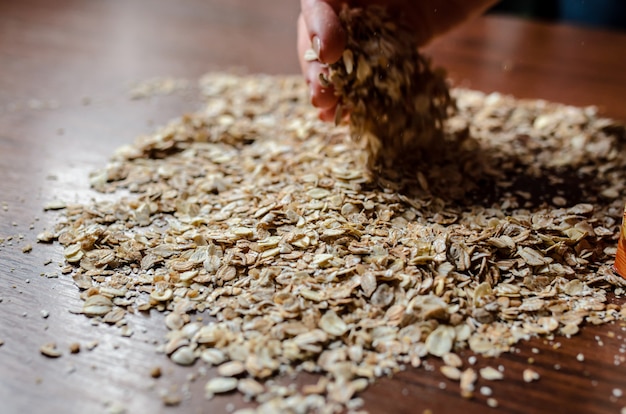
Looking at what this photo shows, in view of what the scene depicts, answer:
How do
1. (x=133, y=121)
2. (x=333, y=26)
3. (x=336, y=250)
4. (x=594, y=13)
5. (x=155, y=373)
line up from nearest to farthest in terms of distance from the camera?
(x=155, y=373)
(x=336, y=250)
(x=333, y=26)
(x=133, y=121)
(x=594, y=13)

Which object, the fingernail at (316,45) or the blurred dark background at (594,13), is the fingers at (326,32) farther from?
the blurred dark background at (594,13)

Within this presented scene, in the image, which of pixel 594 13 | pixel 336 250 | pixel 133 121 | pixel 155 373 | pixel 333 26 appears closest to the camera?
pixel 155 373

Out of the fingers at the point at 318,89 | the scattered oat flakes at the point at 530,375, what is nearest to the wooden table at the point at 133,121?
the scattered oat flakes at the point at 530,375

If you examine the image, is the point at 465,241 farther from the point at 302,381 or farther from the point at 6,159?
the point at 6,159

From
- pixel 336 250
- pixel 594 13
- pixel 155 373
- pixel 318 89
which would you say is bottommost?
pixel 155 373

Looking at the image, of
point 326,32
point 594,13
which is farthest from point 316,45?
point 594,13

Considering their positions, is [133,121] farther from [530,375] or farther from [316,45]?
[530,375]

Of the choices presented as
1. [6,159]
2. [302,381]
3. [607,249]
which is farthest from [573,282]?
[6,159]

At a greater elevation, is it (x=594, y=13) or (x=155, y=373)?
(x=594, y=13)
